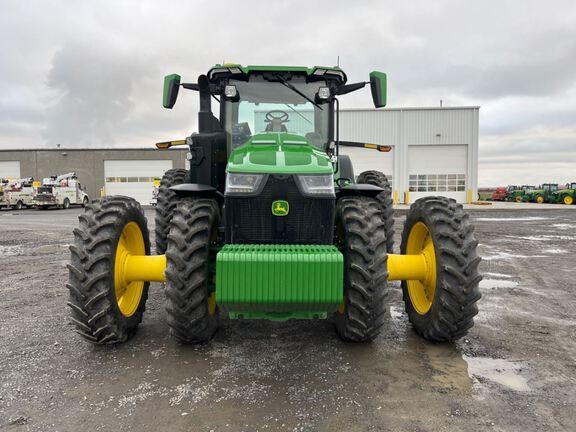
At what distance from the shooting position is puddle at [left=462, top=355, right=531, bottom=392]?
11.6 feet

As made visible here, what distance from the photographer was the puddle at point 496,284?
7.04 metres

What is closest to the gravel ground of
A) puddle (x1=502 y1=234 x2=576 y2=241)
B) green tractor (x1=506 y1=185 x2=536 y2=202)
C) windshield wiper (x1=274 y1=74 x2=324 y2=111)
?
windshield wiper (x1=274 y1=74 x2=324 y2=111)

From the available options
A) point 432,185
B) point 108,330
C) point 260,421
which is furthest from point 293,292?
point 432,185

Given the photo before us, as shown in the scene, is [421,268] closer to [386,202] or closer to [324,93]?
[324,93]

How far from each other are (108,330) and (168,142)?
135 inches

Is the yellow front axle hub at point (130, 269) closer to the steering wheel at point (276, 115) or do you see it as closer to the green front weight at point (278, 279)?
the green front weight at point (278, 279)

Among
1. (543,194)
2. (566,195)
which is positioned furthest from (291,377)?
(543,194)

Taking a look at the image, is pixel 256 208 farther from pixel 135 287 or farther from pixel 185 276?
pixel 135 287

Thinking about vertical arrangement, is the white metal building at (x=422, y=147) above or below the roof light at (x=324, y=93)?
above

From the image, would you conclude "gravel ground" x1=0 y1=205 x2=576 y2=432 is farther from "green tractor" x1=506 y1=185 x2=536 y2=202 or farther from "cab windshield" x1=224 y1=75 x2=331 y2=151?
"green tractor" x1=506 y1=185 x2=536 y2=202

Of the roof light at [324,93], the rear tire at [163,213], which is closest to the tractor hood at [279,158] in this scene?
the roof light at [324,93]

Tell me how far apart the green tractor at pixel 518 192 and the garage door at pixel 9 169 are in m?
46.4

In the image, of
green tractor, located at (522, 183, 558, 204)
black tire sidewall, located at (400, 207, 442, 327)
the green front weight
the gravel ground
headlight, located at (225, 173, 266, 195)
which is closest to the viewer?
the gravel ground

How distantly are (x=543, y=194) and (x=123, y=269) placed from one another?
136ft
